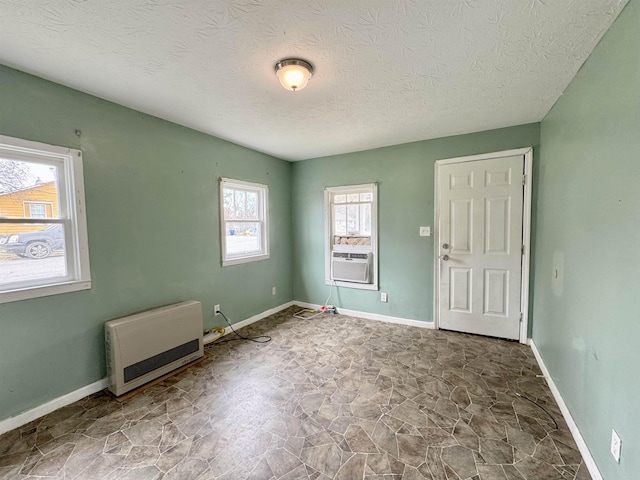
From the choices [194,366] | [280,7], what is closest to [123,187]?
[194,366]

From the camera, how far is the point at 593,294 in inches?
60.5

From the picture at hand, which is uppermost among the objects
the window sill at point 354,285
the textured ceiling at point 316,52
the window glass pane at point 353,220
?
the textured ceiling at point 316,52

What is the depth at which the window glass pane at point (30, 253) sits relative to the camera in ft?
6.04

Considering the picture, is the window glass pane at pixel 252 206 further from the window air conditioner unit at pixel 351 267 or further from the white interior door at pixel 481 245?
the white interior door at pixel 481 245

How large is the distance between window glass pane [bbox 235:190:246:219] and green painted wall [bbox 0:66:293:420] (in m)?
0.28

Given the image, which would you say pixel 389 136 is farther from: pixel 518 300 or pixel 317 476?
pixel 317 476

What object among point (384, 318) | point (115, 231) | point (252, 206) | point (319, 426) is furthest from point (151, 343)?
point (384, 318)

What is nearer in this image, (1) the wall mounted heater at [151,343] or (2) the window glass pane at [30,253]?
(2) the window glass pane at [30,253]

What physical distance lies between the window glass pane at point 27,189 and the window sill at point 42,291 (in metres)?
0.52

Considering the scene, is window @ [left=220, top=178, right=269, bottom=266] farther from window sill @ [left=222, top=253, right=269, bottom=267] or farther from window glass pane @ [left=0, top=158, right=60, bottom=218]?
window glass pane @ [left=0, top=158, right=60, bottom=218]

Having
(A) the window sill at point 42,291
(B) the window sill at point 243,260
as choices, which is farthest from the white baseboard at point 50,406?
(B) the window sill at point 243,260

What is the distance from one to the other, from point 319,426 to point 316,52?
242 cm

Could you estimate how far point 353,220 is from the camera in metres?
4.04

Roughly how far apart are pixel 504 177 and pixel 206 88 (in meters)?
3.12
